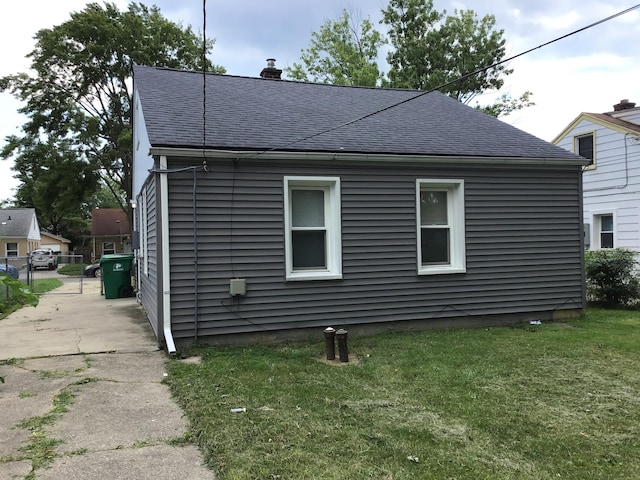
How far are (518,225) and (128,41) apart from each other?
24426mm

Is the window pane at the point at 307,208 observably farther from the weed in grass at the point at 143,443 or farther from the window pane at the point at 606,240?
the window pane at the point at 606,240

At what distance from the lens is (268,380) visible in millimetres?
4871

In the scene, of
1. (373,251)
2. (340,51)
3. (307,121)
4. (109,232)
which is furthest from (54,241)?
(373,251)

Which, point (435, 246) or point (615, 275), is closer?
point (435, 246)

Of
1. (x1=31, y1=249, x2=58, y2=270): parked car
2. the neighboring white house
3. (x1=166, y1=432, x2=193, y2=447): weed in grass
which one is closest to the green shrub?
the neighboring white house

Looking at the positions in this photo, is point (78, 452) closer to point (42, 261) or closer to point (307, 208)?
point (307, 208)

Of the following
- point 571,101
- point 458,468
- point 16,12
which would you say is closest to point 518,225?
point 458,468

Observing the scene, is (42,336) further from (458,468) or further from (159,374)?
(458,468)

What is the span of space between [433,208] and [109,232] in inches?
1448

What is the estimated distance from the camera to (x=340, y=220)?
279 inches

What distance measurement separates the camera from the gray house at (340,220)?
639 centimetres

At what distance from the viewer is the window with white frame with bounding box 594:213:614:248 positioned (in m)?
11.9

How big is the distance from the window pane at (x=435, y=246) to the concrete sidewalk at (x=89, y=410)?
429 cm

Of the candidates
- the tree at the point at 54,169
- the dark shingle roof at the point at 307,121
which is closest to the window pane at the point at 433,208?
the dark shingle roof at the point at 307,121
